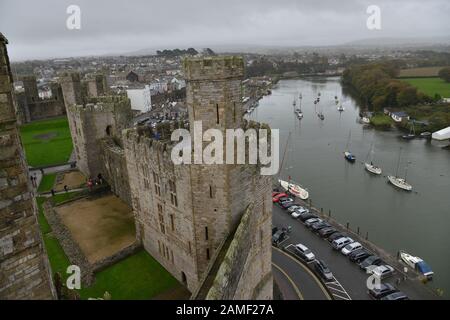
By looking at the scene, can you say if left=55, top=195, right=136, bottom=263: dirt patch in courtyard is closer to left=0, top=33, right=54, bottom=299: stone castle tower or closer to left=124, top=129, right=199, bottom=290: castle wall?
left=124, top=129, right=199, bottom=290: castle wall

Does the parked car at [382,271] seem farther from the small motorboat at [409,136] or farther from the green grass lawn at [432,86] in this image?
the green grass lawn at [432,86]

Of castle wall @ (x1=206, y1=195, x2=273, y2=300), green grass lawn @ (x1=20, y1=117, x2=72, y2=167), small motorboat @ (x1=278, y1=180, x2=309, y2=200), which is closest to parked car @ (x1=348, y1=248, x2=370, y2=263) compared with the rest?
castle wall @ (x1=206, y1=195, x2=273, y2=300)

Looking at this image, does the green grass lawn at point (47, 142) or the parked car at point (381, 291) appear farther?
the green grass lawn at point (47, 142)

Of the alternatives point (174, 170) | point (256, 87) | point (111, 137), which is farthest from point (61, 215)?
point (256, 87)

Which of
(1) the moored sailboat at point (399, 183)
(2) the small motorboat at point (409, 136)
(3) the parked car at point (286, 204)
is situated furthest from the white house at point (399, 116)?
(3) the parked car at point (286, 204)
